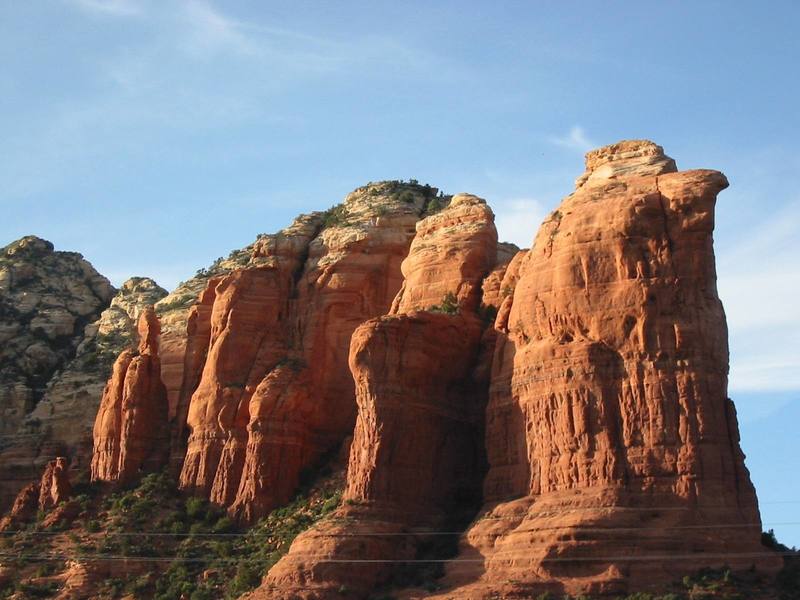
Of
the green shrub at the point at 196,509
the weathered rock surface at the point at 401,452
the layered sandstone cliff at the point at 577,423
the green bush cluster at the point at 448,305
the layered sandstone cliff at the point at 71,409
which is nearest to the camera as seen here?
the layered sandstone cliff at the point at 577,423

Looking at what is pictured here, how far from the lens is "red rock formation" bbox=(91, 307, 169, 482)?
3484 inches

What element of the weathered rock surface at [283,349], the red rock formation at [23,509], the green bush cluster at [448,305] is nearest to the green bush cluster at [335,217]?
the weathered rock surface at [283,349]

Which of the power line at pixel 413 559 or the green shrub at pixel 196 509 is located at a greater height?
the green shrub at pixel 196 509

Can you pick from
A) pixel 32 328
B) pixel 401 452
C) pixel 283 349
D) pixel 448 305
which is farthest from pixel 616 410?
pixel 32 328

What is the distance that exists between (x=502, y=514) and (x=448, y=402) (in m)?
8.97

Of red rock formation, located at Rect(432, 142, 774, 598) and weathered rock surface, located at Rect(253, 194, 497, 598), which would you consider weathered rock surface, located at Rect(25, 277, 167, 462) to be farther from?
red rock formation, located at Rect(432, 142, 774, 598)

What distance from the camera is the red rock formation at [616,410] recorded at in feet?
214

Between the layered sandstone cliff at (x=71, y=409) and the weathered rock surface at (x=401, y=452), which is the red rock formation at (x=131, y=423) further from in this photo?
the weathered rock surface at (x=401, y=452)

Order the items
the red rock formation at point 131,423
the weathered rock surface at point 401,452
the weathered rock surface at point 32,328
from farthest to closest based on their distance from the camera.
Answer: the weathered rock surface at point 32,328
the red rock formation at point 131,423
the weathered rock surface at point 401,452

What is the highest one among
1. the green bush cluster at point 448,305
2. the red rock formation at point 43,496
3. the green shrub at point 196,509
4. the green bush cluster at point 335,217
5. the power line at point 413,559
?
the green bush cluster at point 335,217

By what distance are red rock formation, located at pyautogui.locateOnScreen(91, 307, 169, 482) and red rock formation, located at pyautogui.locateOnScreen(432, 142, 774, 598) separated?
23381 millimetres

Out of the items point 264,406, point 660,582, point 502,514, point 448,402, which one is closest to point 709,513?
point 660,582

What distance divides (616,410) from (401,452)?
36.4 ft

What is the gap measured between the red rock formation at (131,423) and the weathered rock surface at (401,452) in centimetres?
1740
